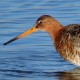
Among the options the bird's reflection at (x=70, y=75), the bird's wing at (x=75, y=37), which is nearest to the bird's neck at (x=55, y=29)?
the bird's wing at (x=75, y=37)

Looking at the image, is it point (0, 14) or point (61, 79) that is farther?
point (0, 14)

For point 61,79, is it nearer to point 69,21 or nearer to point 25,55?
point 25,55

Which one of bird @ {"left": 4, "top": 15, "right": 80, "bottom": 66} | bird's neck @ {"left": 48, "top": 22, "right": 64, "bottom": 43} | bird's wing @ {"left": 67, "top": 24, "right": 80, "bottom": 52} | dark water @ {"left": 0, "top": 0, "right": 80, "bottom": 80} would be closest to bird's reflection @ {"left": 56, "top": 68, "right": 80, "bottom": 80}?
dark water @ {"left": 0, "top": 0, "right": 80, "bottom": 80}

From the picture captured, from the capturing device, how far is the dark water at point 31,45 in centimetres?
1388

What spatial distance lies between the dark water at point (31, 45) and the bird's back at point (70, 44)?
0.35m

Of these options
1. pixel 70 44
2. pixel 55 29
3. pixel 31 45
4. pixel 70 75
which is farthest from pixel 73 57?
pixel 31 45

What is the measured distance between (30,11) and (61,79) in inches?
221

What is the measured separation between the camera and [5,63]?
47.9ft

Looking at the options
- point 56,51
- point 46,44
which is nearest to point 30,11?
point 46,44

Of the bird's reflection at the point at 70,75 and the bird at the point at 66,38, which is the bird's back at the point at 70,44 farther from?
the bird's reflection at the point at 70,75

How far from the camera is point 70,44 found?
1385 cm

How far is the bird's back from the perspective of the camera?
13.8 m

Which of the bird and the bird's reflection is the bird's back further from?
the bird's reflection

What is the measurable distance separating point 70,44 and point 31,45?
2.21 meters
